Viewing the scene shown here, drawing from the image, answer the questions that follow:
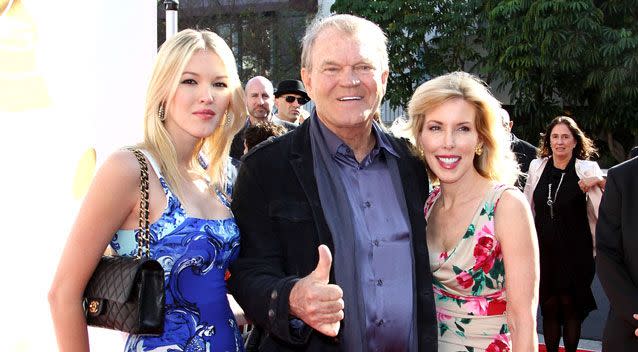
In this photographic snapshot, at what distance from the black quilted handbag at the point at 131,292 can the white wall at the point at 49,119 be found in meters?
0.54

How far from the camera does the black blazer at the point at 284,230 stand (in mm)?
2416

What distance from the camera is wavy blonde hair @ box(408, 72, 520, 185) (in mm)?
2713

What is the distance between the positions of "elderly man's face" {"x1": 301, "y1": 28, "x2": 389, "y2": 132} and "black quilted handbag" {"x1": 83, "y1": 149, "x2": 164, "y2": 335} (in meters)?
0.74

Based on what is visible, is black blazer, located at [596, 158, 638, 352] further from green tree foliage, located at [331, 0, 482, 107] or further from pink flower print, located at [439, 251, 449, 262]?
green tree foliage, located at [331, 0, 482, 107]

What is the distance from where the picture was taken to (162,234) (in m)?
2.36

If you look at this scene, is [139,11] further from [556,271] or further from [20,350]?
[556,271]

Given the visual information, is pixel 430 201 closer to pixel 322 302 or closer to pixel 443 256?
pixel 443 256

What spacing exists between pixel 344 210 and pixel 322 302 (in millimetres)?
588

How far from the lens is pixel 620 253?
11.3ft

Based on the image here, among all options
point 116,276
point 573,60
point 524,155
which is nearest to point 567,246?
point 524,155

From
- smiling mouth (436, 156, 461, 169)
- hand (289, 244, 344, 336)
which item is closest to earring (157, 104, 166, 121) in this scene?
hand (289, 244, 344, 336)

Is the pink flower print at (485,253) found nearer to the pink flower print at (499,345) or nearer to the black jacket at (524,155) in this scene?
the pink flower print at (499,345)

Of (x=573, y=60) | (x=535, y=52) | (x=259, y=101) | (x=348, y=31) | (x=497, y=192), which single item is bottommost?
(x=497, y=192)

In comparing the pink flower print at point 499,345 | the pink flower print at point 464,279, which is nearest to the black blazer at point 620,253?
the pink flower print at point 499,345
